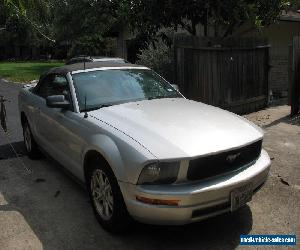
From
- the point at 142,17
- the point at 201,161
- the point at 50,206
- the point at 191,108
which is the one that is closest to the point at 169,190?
the point at 201,161

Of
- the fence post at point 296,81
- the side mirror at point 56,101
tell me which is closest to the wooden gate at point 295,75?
the fence post at point 296,81

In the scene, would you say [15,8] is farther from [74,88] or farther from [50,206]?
[50,206]

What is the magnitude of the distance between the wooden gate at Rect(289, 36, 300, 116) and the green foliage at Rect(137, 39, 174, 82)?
271 cm

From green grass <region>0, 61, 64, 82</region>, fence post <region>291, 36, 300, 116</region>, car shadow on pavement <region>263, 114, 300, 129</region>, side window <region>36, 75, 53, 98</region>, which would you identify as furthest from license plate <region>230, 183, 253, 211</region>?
green grass <region>0, 61, 64, 82</region>

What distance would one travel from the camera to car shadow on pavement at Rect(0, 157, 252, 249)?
403cm

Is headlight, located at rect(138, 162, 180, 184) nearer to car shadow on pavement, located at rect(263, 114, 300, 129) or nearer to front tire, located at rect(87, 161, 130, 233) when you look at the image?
front tire, located at rect(87, 161, 130, 233)

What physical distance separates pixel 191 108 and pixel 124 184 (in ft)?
4.97

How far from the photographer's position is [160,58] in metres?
10.6

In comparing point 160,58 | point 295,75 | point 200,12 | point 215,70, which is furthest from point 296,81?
point 160,58

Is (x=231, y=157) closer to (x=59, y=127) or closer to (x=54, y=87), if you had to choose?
(x=59, y=127)

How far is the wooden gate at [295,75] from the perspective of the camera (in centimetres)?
945

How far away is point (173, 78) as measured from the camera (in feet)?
32.8

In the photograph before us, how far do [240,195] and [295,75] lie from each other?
641 cm

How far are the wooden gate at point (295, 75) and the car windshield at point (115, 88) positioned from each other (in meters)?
4.65
